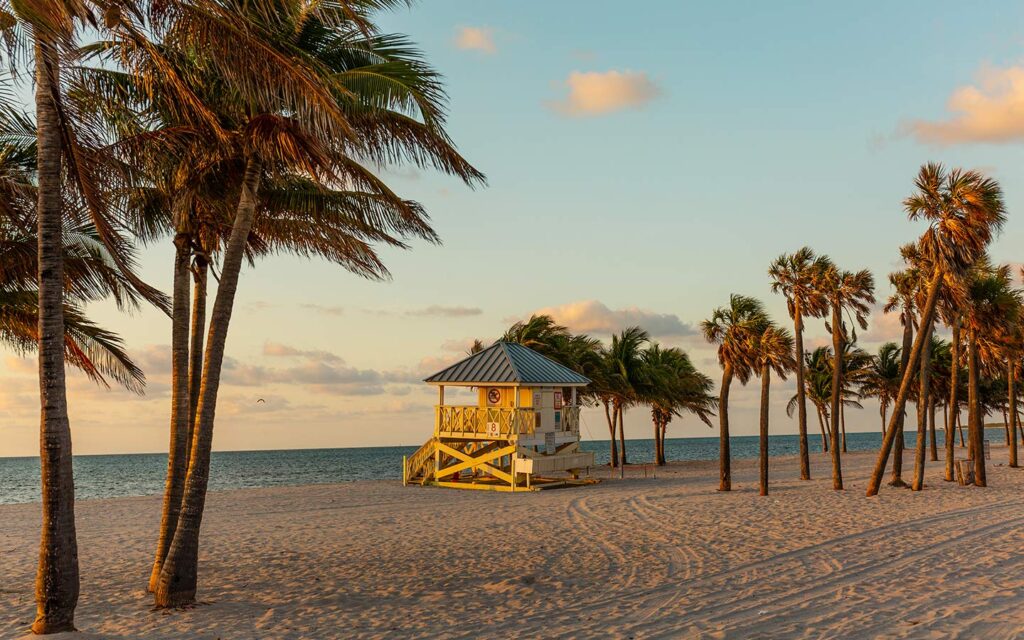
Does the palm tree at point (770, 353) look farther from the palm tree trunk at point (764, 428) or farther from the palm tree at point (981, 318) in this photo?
the palm tree at point (981, 318)

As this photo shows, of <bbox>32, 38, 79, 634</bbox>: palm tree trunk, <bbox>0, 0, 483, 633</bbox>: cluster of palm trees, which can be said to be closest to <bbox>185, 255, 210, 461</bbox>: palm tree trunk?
<bbox>0, 0, 483, 633</bbox>: cluster of palm trees

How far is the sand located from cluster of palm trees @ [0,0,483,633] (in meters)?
1.97

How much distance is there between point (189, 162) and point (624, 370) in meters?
34.9

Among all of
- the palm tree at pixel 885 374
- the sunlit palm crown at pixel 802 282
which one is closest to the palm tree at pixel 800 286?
the sunlit palm crown at pixel 802 282

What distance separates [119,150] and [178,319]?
246 cm

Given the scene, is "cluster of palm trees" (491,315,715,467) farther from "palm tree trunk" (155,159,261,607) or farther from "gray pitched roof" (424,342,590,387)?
"palm tree trunk" (155,159,261,607)

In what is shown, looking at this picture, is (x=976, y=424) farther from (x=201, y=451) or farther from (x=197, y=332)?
(x=201, y=451)

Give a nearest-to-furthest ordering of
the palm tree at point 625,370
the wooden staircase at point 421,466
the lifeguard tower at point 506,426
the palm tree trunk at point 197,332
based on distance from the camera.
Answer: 1. the palm tree trunk at point 197,332
2. the lifeguard tower at point 506,426
3. the wooden staircase at point 421,466
4. the palm tree at point 625,370

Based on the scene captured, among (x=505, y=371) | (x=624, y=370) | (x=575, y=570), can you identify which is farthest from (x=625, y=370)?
(x=575, y=570)

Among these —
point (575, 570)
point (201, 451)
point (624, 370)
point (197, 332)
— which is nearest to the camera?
point (201, 451)

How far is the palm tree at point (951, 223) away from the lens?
22.0m

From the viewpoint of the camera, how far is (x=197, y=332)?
12.0 meters

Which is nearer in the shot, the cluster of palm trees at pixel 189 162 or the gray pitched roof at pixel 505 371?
the cluster of palm trees at pixel 189 162

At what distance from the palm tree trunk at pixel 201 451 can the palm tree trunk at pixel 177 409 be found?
0.69 meters
